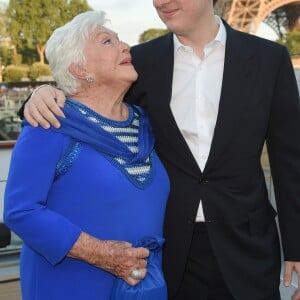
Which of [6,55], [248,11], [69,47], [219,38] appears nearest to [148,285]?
[69,47]

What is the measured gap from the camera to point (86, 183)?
173cm

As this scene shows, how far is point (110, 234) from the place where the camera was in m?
1.78

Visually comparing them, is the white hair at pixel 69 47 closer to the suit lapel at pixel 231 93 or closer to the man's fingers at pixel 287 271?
the suit lapel at pixel 231 93

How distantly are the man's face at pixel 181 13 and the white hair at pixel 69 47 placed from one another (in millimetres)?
287

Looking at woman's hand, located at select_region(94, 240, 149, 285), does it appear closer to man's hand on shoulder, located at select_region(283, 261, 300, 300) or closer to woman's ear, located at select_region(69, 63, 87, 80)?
woman's ear, located at select_region(69, 63, 87, 80)

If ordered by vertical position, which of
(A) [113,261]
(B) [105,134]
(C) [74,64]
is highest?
(C) [74,64]

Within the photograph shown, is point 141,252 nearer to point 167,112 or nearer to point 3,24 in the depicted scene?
point 167,112

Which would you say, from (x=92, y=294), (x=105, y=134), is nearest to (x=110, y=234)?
(x=92, y=294)

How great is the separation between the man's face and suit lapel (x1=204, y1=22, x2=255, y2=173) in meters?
0.16

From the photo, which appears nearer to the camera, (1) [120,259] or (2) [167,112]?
(1) [120,259]

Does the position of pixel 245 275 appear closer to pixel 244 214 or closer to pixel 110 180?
pixel 244 214

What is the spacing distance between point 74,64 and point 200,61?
55 centimetres

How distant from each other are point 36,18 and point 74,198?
33.0m

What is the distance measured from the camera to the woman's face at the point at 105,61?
1.88 m
